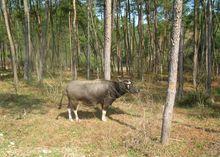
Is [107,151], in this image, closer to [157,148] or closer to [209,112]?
[157,148]

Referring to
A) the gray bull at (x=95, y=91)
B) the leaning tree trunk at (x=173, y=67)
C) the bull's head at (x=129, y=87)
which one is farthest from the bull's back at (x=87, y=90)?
the leaning tree trunk at (x=173, y=67)

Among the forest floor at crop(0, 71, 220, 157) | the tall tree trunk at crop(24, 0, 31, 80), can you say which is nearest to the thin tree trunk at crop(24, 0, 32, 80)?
the tall tree trunk at crop(24, 0, 31, 80)

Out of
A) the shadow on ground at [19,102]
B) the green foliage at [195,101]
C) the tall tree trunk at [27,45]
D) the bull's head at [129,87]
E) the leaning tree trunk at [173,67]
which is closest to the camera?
the leaning tree trunk at [173,67]

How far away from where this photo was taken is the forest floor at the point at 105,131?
34.9 feet

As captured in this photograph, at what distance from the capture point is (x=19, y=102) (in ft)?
61.4

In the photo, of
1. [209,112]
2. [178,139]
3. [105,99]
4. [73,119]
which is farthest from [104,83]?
[209,112]

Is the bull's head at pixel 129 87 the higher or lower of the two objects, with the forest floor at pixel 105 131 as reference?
higher

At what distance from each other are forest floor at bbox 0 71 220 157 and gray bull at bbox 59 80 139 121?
0.70m

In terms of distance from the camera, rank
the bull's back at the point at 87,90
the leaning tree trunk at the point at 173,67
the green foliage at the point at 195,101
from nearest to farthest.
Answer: the leaning tree trunk at the point at 173,67 → the bull's back at the point at 87,90 → the green foliage at the point at 195,101

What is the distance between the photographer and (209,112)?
17.0m

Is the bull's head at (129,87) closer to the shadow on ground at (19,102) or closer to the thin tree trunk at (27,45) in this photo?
the shadow on ground at (19,102)

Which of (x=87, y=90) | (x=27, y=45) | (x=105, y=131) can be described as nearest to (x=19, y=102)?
(x=87, y=90)

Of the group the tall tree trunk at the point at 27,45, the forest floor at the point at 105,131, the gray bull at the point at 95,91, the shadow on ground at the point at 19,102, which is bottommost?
the forest floor at the point at 105,131

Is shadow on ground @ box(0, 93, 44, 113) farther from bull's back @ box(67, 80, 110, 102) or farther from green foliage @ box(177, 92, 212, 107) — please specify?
green foliage @ box(177, 92, 212, 107)
